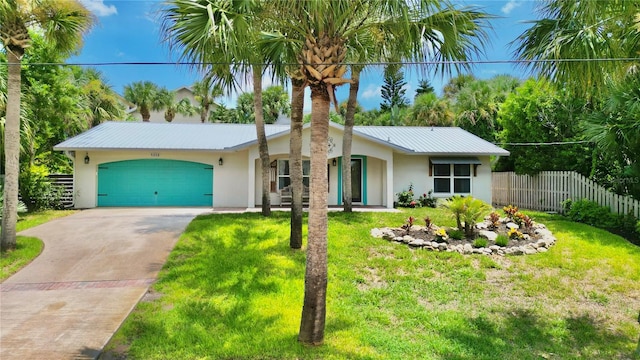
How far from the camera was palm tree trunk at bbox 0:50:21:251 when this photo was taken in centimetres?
826

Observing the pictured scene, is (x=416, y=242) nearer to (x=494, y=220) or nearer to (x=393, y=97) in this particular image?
(x=494, y=220)

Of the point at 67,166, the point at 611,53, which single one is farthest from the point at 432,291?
the point at 67,166

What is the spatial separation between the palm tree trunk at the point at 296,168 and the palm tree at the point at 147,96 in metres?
25.8

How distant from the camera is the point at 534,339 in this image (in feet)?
17.9

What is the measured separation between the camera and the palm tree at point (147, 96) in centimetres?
3053

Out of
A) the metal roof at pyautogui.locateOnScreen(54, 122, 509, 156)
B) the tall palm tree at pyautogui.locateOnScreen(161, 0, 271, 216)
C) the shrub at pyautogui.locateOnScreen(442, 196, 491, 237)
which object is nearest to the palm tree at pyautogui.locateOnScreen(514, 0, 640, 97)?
the shrub at pyautogui.locateOnScreen(442, 196, 491, 237)

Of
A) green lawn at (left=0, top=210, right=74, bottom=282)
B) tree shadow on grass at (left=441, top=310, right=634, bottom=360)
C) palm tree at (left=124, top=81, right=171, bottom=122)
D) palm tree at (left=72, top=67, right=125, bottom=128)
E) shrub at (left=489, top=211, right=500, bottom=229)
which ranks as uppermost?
palm tree at (left=124, top=81, right=171, bottom=122)

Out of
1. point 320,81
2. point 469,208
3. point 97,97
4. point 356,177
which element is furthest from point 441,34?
point 97,97

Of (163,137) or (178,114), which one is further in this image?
(178,114)

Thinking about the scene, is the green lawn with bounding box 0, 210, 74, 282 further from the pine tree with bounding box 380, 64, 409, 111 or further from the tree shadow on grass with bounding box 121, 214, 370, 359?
the pine tree with bounding box 380, 64, 409, 111

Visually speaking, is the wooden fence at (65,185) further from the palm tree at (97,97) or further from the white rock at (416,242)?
the white rock at (416,242)

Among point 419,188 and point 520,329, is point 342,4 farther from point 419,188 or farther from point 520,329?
point 419,188

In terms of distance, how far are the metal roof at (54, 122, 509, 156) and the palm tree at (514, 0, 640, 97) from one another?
31.0ft

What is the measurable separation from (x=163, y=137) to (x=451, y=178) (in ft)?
45.2
